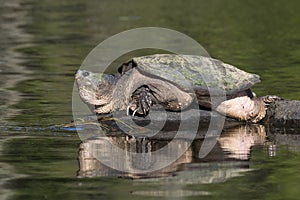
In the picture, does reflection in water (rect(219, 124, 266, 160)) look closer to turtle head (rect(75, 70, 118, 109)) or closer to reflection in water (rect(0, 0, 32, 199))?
turtle head (rect(75, 70, 118, 109))

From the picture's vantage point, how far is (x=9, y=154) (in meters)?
7.21

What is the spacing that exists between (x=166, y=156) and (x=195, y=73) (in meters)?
1.43

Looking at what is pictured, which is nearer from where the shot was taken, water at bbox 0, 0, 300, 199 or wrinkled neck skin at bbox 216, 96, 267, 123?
water at bbox 0, 0, 300, 199

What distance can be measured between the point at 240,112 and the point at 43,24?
11018 millimetres

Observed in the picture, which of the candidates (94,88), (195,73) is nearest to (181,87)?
(195,73)

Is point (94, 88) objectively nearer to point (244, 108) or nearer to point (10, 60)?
point (244, 108)

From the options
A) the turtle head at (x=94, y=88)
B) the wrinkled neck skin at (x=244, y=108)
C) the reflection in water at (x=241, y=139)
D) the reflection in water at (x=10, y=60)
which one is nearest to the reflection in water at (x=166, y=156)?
the reflection in water at (x=241, y=139)

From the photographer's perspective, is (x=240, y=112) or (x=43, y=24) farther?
(x=43, y=24)

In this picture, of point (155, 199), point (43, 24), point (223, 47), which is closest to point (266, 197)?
point (155, 199)

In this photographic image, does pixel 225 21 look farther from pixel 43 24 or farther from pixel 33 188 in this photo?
pixel 33 188

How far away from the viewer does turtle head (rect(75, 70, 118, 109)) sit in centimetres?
871

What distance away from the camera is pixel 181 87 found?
27.2ft

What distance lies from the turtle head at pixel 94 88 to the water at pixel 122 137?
0.33 m

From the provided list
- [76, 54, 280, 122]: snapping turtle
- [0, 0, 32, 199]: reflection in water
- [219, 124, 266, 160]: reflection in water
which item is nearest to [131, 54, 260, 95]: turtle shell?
[76, 54, 280, 122]: snapping turtle
